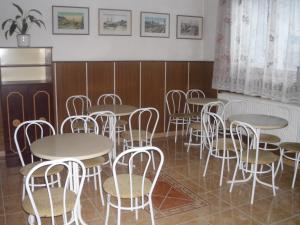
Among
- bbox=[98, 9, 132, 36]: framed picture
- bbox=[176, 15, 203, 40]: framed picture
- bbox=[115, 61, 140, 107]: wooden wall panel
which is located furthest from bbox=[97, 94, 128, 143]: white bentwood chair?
bbox=[176, 15, 203, 40]: framed picture

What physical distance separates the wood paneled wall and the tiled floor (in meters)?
1.49

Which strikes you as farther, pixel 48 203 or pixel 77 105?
pixel 77 105

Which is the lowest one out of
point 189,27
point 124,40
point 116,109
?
point 116,109

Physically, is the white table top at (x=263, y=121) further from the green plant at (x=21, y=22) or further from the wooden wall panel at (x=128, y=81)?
Answer: the green plant at (x=21, y=22)

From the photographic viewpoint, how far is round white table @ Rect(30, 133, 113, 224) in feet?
7.98

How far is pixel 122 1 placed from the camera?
5.12m

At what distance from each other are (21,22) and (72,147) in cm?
278

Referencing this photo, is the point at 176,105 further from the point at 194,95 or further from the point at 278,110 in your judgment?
the point at 278,110

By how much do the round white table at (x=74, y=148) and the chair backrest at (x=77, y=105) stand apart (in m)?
1.96

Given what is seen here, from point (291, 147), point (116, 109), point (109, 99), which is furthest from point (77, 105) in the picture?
point (291, 147)

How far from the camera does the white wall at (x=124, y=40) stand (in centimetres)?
468

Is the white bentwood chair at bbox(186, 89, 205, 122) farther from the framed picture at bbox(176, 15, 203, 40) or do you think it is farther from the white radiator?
the framed picture at bbox(176, 15, 203, 40)

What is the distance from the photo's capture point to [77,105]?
4.98 metres

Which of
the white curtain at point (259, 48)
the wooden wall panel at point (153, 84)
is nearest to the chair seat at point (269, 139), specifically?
the white curtain at point (259, 48)
